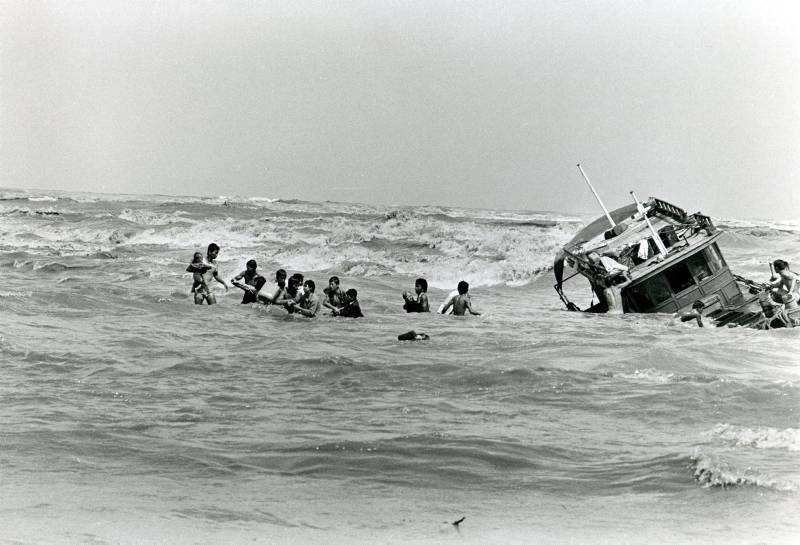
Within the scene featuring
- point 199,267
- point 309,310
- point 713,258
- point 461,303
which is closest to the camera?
point 713,258

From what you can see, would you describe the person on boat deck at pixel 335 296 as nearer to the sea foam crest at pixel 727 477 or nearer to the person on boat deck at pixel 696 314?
the person on boat deck at pixel 696 314

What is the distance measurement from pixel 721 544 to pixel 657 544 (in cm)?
40

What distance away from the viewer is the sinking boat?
48.0ft

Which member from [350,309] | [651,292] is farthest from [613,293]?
Answer: [350,309]

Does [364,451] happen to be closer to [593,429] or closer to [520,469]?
[520,469]

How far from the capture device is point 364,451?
6.64m

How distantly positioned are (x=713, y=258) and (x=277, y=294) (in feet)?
28.5

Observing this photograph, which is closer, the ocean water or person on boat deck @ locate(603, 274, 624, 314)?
the ocean water

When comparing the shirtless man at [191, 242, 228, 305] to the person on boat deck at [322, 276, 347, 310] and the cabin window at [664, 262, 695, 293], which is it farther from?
A: the cabin window at [664, 262, 695, 293]

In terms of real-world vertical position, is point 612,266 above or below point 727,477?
above

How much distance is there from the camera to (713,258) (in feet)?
49.2

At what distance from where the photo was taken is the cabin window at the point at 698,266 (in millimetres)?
14766

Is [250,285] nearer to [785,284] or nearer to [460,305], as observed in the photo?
[460,305]

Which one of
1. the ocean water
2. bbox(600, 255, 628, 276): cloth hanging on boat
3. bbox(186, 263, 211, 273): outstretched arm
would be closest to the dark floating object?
the ocean water
